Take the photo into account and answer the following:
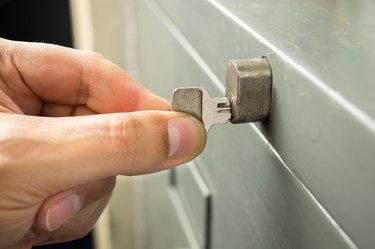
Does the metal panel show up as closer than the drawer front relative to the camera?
No

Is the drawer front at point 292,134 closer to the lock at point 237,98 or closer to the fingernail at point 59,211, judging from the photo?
the lock at point 237,98

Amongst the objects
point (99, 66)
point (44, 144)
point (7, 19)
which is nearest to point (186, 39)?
point (99, 66)

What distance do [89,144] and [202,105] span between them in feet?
0.24

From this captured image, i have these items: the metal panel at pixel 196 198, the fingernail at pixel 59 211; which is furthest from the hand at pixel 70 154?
the metal panel at pixel 196 198

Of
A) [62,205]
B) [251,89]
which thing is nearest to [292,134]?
[251,89]

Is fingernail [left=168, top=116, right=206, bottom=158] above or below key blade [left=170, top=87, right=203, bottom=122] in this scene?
below

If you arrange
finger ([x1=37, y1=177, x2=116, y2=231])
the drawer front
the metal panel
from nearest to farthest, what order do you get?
the drawer front < finger ([x1=37, y1=177, x2=116, y2=231]) < the metal panel

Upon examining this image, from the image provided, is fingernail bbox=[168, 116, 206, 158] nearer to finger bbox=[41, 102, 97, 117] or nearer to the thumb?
the thumb

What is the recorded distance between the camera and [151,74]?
2.01 feet

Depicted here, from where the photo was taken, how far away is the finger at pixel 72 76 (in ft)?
1.31

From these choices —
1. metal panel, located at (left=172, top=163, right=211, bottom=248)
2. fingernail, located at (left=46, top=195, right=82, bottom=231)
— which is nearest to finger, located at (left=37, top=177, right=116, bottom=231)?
fingernail, located at (left=46, top=195, right=82, bottom=231)

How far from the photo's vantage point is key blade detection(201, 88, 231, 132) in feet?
0.88

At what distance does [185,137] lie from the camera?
278mm

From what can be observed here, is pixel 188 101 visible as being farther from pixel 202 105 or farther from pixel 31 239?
pixel 31 239
